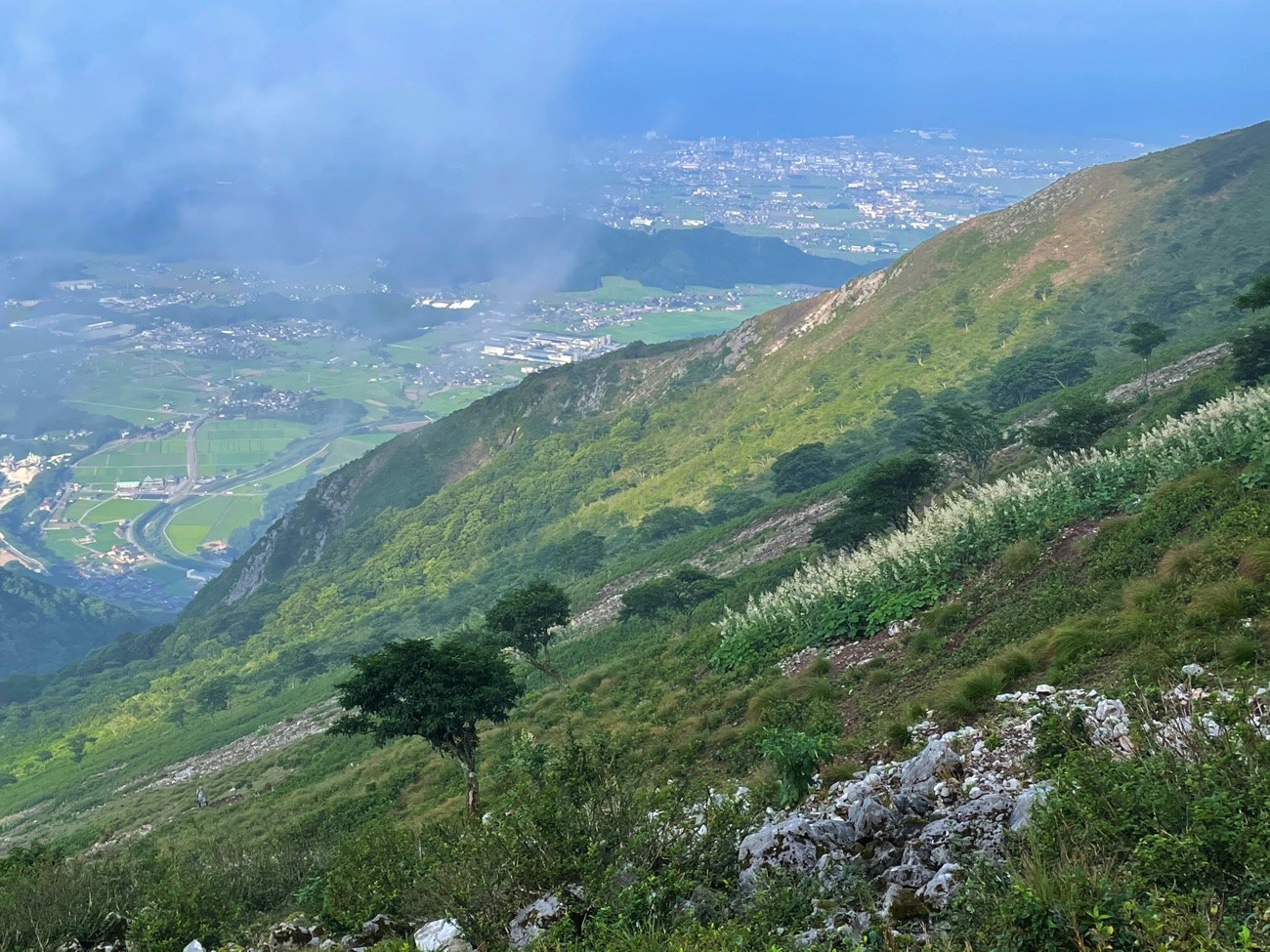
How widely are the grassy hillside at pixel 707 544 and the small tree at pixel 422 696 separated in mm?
1778

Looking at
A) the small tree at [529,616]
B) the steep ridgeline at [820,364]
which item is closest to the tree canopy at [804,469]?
the steep ridgeline at [820,364]

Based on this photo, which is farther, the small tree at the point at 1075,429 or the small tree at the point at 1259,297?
the small tree at the point at 1075,429

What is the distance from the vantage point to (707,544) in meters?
47.0

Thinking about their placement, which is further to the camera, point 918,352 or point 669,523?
point 918,352

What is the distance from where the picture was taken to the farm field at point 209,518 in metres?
169

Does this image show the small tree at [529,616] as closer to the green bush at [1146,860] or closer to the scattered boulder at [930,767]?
the scattered boulder at [930,767]

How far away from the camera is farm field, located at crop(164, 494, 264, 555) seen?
169250 mm

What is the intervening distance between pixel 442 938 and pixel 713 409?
73046mm

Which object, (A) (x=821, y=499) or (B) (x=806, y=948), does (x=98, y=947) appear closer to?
(B) (x=806, y=948)

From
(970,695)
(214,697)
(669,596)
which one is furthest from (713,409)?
(970,695)

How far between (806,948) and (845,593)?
12445 mm

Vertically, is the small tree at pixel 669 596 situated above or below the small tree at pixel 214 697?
below

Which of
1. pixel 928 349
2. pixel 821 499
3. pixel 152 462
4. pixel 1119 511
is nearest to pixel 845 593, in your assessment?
pixel 1119 511

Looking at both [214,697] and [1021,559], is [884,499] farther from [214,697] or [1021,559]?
[214,697]
